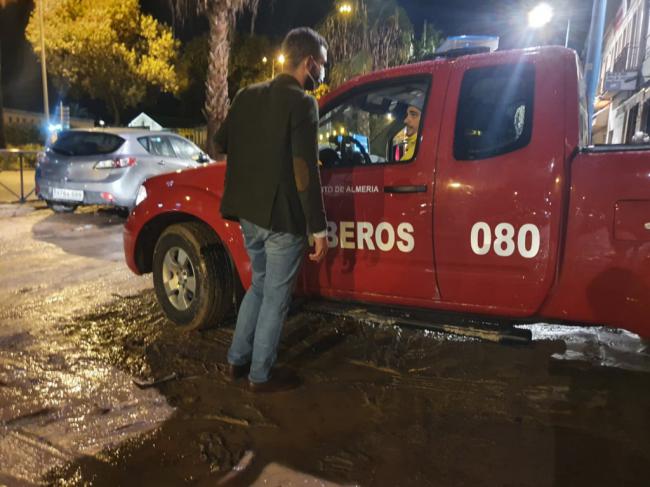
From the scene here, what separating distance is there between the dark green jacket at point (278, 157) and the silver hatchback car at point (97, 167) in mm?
5542

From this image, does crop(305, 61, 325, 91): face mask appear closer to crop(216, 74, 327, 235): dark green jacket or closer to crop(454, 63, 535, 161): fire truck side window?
crop(216, 74, 327, 235): dark green jacket

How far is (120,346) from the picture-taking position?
3.80m

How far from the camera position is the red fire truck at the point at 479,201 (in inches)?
109

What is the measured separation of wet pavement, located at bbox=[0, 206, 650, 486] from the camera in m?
2.44

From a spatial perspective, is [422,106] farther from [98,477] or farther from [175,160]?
[175,160]

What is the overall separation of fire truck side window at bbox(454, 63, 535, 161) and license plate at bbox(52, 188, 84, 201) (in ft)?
22.9

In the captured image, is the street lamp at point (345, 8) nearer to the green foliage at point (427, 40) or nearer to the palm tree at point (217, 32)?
the green foliage at point (427, 40)

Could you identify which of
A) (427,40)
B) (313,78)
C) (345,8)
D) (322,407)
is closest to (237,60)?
(345,8)

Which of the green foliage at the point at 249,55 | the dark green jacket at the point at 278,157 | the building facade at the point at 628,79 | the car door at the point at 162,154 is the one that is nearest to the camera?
the dark green jacket at the point at 278,157

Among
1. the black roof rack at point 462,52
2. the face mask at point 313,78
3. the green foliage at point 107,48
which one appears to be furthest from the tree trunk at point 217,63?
the face mask at point 313,78

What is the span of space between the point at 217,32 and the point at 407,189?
48.7 ft

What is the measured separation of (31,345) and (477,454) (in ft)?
9.85

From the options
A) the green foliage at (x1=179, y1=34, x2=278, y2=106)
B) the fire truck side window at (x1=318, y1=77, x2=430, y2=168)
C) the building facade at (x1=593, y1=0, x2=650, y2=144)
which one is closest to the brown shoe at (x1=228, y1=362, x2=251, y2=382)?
the fire truck side window at (x1=318, y1=77, x2=430, y2=168)

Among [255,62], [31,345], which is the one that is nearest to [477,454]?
[31,345]
